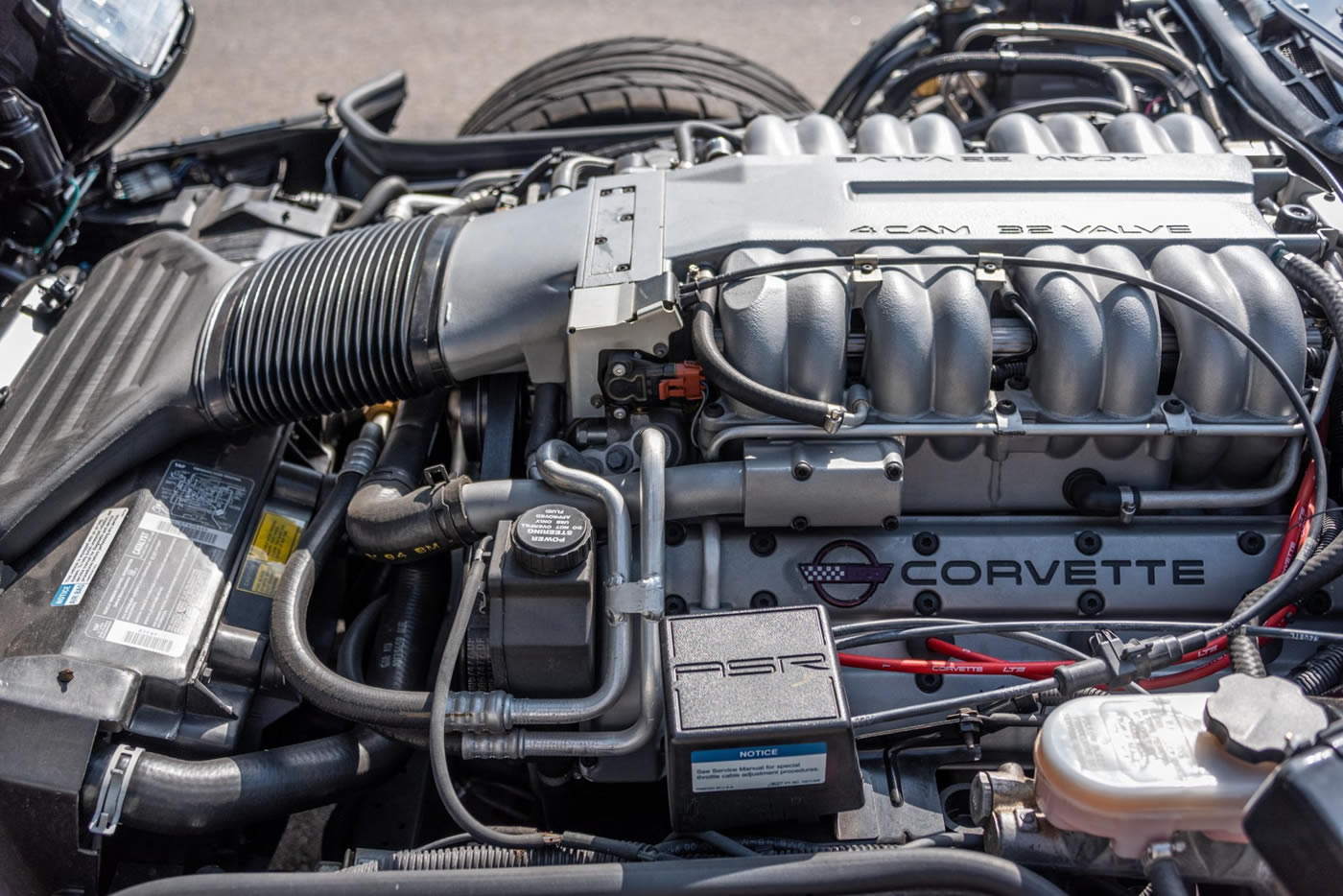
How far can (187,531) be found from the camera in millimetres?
2061

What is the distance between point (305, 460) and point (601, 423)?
71cm

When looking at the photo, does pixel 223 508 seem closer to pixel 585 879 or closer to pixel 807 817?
pixel 585 879

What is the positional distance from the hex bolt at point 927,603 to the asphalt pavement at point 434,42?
353 centimetres

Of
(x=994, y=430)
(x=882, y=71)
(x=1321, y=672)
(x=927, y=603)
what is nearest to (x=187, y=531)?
(x=927, y=603)

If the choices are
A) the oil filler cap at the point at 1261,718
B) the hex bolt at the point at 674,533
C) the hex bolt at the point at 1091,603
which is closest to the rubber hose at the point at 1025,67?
the hex bolt at the point at 1091,603

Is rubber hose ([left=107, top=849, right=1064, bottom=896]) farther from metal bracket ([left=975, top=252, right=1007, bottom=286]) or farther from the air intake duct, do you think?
metal bracket ([left=975, top=252, right=1007, bottom=286])

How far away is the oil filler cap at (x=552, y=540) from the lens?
177 centimetres

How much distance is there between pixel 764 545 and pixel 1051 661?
52cm

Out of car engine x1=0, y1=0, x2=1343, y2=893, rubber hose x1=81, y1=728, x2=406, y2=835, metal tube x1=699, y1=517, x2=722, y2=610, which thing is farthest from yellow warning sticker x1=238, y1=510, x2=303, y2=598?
metal tube x1=699, y1=517, x2=722, y2=610

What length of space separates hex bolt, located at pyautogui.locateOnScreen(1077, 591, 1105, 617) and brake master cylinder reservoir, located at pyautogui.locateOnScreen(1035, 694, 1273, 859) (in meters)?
0.43

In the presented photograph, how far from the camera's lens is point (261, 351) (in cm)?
212

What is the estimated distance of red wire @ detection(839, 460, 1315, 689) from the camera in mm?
1891

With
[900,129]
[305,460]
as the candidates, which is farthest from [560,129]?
[305,460]

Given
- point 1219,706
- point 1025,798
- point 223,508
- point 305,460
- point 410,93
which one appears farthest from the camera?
point 410,93
